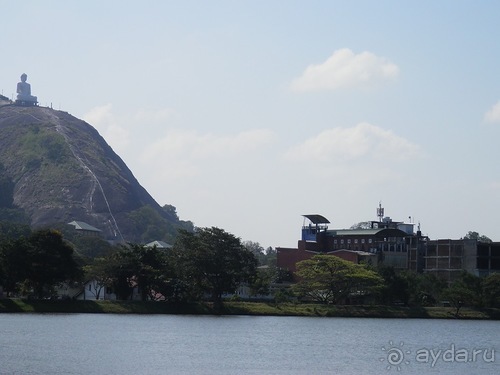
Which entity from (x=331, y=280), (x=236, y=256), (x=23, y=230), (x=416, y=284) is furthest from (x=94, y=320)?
(x=23, y=230)

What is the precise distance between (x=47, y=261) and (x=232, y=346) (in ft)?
111

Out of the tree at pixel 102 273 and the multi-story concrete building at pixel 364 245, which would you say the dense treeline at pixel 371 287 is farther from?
the multi-story concrete building at pixel 364 245

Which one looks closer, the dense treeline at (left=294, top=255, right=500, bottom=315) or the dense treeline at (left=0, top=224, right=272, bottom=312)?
the dense treeline at (left=0, top=224, right=272, bottom=312)

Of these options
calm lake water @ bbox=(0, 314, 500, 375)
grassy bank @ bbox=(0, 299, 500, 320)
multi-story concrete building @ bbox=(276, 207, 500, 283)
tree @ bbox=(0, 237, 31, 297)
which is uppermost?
multi-story concrete building @ bbox=(276, 207, 500, 283)

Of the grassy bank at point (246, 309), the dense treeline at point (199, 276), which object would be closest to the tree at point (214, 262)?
the dense treeline at point (199, 276)

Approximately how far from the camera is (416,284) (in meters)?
112

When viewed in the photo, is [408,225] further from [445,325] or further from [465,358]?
[465,358]

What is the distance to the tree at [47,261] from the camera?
3548 inches

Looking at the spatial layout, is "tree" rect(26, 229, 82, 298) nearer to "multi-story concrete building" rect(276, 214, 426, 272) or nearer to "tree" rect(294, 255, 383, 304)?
"tree" rect(294, 255, 383, 304)

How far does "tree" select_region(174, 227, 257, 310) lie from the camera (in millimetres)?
95812

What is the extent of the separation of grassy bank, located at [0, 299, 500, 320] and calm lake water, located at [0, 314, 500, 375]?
4838mm
